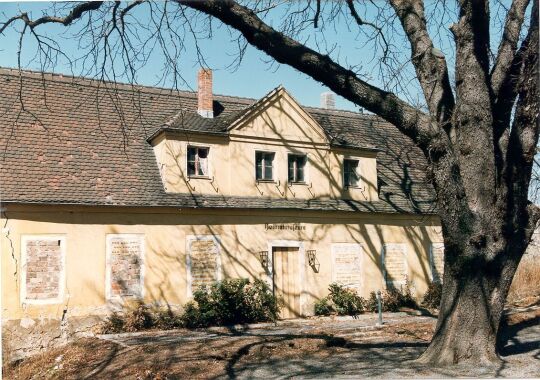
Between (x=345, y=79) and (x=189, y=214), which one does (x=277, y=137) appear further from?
(x=345, y=79)

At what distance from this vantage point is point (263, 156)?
17469mm

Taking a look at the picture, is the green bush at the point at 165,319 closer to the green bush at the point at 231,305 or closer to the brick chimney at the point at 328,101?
the green bush at the point at 231,305

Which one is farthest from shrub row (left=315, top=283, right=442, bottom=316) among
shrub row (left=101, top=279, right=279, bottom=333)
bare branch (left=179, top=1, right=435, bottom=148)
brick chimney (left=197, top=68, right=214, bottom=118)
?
bare branch (left=179, top=1, right=435, bottom=148)

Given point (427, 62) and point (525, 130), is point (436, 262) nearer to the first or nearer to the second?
point (525, 130)

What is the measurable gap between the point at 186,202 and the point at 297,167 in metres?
4.09

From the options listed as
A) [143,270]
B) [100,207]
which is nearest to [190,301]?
[143,270]

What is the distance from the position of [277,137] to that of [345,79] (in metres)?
9.13

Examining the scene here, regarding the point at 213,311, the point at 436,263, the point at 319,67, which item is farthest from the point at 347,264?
the point at 319,67

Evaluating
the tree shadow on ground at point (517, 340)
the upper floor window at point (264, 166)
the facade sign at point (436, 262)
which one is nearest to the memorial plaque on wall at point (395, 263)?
the facade sign at point (436, 262)

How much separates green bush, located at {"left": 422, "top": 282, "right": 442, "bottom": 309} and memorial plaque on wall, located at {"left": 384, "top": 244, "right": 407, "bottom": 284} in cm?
97

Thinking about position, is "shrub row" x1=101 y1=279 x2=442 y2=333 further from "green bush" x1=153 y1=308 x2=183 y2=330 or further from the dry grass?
the dry grass

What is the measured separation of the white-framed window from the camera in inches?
520

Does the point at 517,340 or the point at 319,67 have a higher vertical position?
the point at 319,67

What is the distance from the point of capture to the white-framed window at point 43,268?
43.4ft
